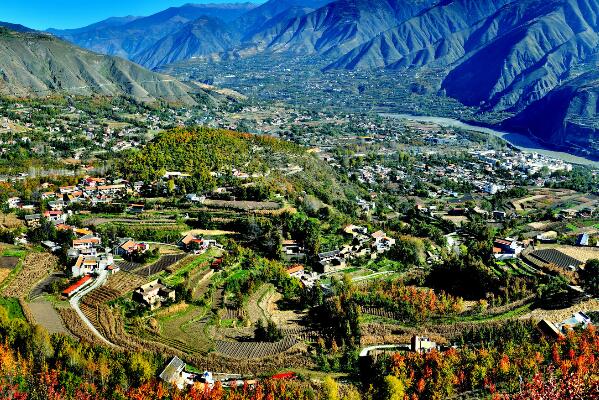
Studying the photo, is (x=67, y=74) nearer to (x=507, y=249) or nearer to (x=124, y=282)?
(x=124, y=282)

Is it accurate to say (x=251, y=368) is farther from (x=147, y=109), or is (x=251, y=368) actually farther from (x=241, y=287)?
(x=147, y=109)

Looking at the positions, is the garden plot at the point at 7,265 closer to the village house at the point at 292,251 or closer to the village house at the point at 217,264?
the village house at the point at 217,264

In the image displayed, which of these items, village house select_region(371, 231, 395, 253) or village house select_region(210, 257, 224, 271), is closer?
village house select_region(210, 257, 224, 271)

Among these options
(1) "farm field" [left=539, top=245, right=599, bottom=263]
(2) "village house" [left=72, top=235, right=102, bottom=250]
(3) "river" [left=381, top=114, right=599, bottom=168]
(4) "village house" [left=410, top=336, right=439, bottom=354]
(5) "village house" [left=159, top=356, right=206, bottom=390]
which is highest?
(2) "village house" [left=72, top=235, right=102, bottom=250]

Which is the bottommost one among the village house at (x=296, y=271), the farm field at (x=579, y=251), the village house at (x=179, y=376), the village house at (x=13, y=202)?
the farm field at (x=579, y=251)

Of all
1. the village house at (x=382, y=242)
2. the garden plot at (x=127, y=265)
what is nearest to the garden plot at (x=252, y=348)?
the garden plot at (x=127, y=265)

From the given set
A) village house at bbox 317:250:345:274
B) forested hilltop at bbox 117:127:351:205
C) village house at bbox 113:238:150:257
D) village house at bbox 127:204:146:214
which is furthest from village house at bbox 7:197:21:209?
village house at bbox 317:250:345:274

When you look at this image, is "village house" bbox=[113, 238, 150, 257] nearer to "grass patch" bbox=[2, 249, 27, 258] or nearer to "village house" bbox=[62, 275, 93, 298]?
"village house" bbox=[62, 275, 93, 298]
